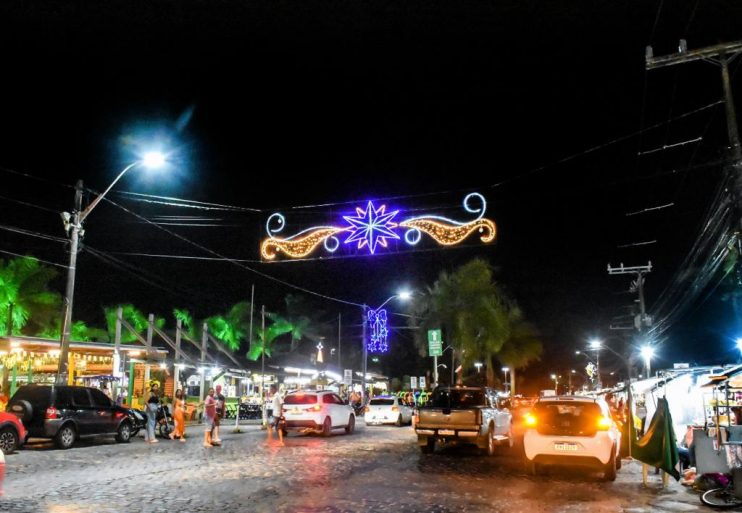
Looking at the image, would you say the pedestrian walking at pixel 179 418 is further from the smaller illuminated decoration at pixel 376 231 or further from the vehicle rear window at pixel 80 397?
the smaller illuminated decoration at pixel 376 231

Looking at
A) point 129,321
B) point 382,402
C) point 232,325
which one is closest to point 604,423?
point 382,402

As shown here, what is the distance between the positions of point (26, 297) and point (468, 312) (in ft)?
101

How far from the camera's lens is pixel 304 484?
452 inches

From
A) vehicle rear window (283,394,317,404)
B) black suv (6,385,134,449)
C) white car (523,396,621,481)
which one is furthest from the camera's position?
vehicle rear window (283,394,317,404)

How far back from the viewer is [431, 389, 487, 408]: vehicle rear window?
19359mm

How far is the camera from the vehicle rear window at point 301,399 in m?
24.0

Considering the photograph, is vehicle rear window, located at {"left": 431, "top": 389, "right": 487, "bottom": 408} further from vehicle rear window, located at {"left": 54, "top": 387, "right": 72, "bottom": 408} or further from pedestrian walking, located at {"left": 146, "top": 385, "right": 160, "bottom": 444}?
vehicle rear window, located at {"left": 54, "top": 387, "right": 72, "bottom": 408}

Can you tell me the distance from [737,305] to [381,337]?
27400 mm

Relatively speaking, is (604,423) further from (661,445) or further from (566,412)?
(661,445)

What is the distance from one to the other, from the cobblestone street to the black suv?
1.03 m

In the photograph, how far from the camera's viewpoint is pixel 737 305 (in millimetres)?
23844

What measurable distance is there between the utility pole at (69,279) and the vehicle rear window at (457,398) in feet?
38.2

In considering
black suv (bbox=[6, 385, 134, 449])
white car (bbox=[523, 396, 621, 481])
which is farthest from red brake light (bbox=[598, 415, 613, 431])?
black suv (bbox=[6, 385, 134, 449])

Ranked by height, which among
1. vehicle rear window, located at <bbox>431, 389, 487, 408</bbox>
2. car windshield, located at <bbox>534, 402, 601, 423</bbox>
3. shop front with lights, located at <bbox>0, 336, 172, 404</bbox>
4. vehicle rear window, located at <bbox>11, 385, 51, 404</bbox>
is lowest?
car windshield, located at <bbox>534, 402, 601, 423</bbox>
